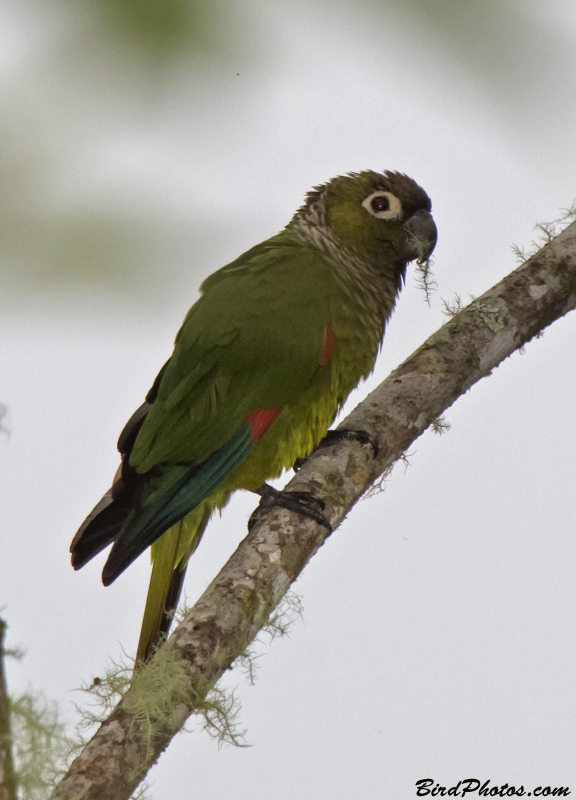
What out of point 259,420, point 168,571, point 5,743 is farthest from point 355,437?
point 5,743

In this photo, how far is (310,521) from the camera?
1919 millimetres

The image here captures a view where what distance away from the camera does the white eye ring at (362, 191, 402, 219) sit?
2684mm

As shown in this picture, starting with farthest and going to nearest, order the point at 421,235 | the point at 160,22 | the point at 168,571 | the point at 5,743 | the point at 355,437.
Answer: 1. the point at 421,235
2. the point at 168,571
3. the point at 355,437
4. the point at 5,743
5. the point at 160,22

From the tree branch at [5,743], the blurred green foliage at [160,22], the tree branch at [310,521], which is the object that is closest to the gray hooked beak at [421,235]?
the tree branch at [310,521]

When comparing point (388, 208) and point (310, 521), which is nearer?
point (310, 521)

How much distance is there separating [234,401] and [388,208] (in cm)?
90

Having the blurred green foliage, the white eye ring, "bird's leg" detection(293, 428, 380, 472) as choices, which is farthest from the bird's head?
the blurred green foliage

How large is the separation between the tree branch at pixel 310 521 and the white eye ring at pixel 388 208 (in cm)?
46

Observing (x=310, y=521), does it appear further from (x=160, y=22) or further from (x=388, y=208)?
(x=160, y=22)

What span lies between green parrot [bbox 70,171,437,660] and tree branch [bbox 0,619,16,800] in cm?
130

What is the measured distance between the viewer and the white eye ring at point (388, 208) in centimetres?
268

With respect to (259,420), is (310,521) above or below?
below

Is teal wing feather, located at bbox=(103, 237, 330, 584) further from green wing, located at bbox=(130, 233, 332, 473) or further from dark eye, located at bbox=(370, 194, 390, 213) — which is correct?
dark eye, located at bbox=(370, 194, 390, 213)

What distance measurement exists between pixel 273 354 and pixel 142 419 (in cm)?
45
